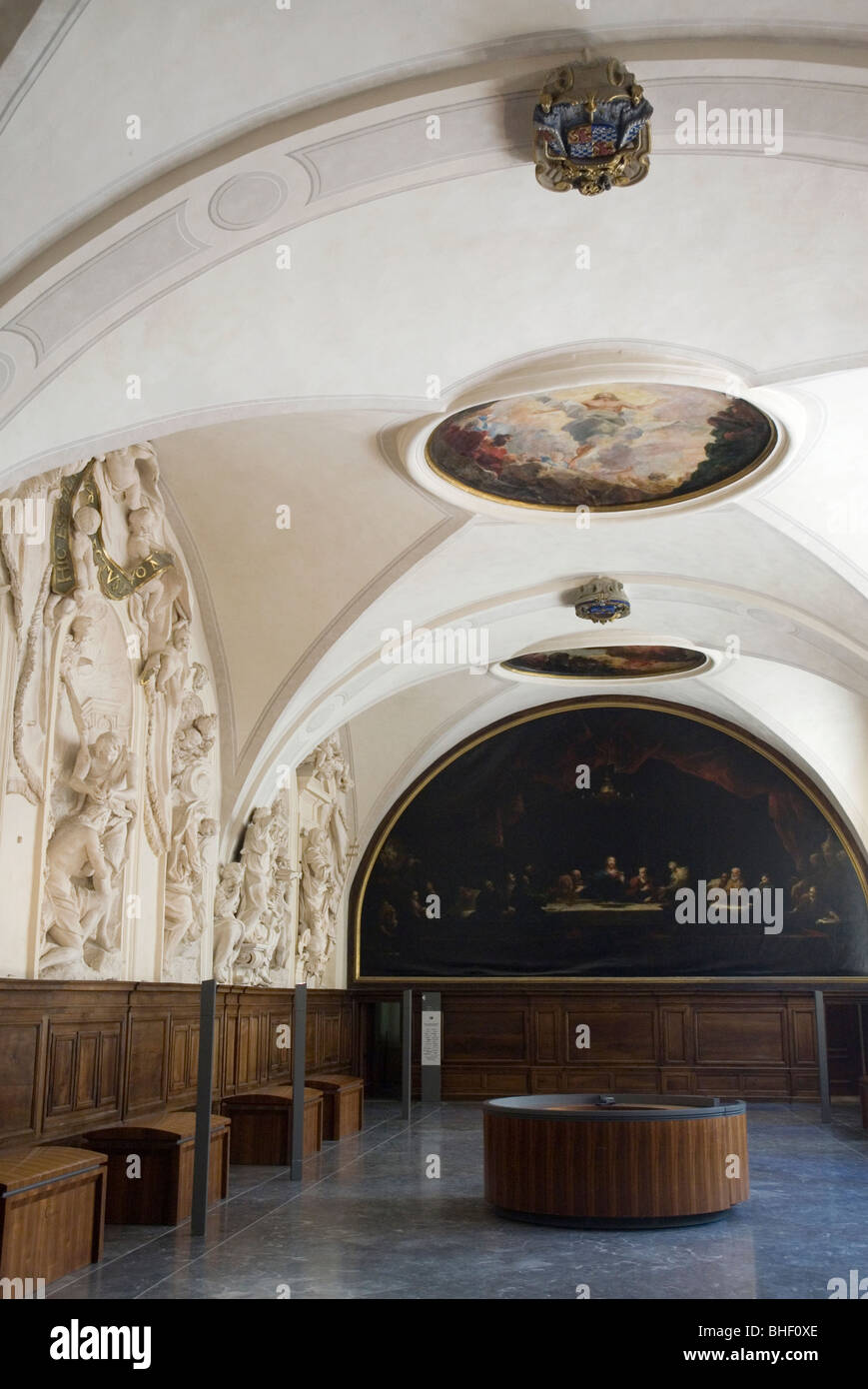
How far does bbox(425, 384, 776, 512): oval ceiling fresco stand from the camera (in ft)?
32.7

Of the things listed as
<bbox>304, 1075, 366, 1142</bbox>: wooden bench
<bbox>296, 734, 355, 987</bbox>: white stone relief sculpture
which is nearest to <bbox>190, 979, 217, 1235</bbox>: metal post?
<bbox>304, 1075, 366, 1142</bbox>: wooden bench

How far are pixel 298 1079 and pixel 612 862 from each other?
33.2ft

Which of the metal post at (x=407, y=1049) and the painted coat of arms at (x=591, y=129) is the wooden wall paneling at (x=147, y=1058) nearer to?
the metal post at (x=407, y=1049)

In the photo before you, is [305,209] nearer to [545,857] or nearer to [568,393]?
[568,393]

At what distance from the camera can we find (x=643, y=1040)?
19.7 meters

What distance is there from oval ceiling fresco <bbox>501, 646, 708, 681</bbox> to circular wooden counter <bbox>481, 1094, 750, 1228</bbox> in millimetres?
9343

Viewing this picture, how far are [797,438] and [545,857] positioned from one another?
37.7 ft

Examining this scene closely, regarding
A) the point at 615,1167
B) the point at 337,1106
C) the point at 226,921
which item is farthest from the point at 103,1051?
the point at 337,1106

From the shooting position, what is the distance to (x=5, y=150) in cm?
588

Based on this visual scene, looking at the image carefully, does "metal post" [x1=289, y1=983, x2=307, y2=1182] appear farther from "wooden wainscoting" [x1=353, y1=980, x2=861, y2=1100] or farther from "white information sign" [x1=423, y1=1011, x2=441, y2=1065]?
"wooden wainscoting" [x1=353, y1=980, x2=861, y2=1100]

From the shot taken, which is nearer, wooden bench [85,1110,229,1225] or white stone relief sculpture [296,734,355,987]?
wooden bench [85,1110,229,1225]

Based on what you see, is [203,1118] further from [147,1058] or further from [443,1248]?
[147,1058]

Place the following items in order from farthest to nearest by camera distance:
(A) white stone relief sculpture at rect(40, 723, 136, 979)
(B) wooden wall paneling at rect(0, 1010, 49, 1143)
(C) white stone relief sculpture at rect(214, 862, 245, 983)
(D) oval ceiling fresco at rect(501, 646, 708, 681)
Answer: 1. (D) oval ceiling fresco at rect(501, 646, 708, 681)
2. (C) white stone relief sculpture at rect(214, 862, 245, 983)
3. (A) white stone relief sculpture at rect(40, 723, 136, 979)
4. (B) wooden wall paneling at rect(0, 1010, 49, 1143)

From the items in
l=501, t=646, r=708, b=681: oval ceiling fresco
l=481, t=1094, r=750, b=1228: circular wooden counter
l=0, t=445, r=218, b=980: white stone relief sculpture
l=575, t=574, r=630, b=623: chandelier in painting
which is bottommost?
l=481, t=1094, r=750, b=1228: circular wooden counter
